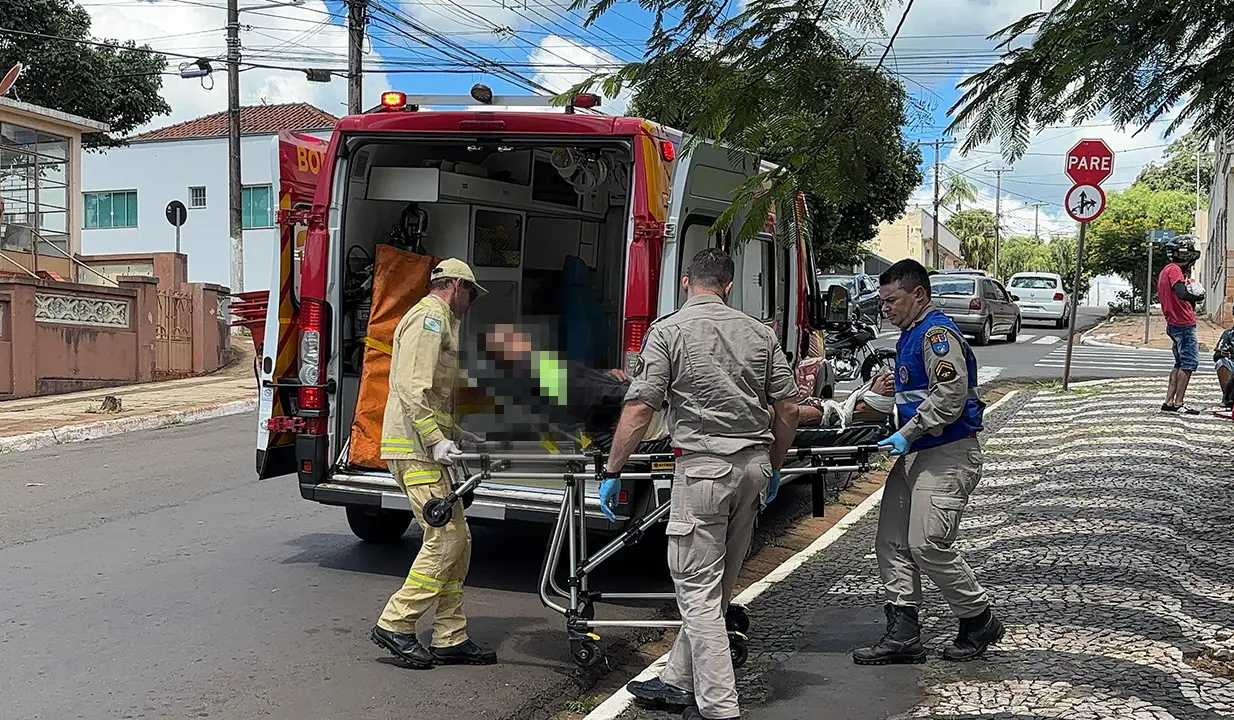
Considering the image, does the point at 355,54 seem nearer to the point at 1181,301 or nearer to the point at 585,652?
the point at 1181,301

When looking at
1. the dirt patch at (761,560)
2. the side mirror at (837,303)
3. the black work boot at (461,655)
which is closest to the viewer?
the dirt patch at (761,560)

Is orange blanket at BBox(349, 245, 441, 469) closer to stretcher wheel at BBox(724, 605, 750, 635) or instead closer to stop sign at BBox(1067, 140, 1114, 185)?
stretcher wheel at BBox(724, 605, 750, 635)

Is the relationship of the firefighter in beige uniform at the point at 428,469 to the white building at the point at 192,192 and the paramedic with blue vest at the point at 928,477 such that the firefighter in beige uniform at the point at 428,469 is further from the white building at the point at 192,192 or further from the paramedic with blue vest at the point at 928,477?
the white building at the point at 192,192

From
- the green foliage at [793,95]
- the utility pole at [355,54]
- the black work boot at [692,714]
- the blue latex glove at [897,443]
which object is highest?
the utility pole at [355,54]

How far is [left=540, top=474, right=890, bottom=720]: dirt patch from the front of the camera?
16.2ft

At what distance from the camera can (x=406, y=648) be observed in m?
5.20

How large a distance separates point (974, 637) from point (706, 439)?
1.63 meters

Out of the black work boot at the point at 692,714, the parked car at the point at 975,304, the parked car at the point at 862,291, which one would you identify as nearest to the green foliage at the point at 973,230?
the parked car at the point at 862,291

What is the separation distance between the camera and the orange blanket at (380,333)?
22.2 ft

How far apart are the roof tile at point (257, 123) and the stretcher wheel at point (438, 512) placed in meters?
32.1

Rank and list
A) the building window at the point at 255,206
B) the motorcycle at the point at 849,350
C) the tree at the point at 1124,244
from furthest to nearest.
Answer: the tree at the point at 1124,244 < the building window at the point at 255,206 < the motorcycle at the point at 849,350

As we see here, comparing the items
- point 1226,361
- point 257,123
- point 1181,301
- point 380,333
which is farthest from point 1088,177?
point 257,123

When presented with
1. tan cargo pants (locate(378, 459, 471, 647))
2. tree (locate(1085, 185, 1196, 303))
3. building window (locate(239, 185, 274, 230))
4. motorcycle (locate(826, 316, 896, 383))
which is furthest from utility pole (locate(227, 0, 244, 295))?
tree (locate(1085, 185, 1196, 303))

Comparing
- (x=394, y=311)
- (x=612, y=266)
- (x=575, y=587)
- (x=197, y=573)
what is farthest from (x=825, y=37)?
(x=197, y=573)
